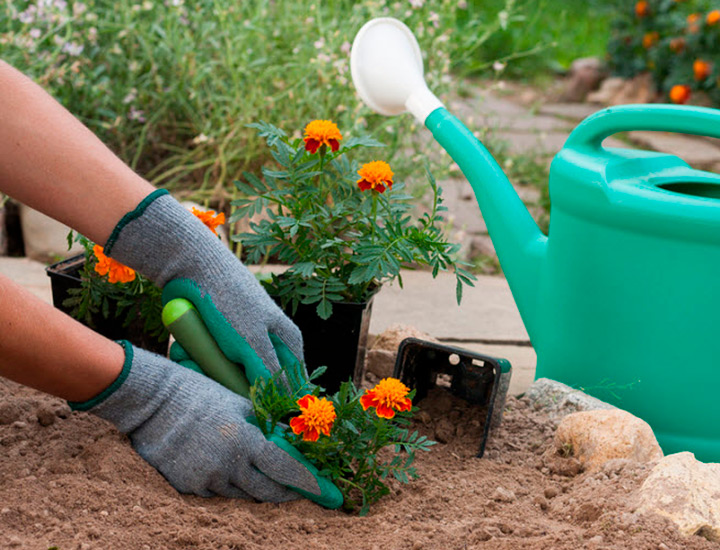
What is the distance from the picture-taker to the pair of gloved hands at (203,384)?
1.35 meters

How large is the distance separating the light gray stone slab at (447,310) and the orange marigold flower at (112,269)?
81cm

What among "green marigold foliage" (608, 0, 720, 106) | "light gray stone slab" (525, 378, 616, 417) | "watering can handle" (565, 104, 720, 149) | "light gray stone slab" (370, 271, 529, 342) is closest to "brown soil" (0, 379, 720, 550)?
"light gray stone slab" (525, 378, 616, 417)

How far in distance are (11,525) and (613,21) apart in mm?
4716

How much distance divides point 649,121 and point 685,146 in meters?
2.80

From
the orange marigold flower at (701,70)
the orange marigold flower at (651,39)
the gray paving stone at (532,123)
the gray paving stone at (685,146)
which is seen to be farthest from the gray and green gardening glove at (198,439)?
the orange marigold flower at (651,39)

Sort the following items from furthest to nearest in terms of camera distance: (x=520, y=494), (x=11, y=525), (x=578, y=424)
Answer: (x=578, y=424) < (x=520, y=494) < (x=11, y=525)

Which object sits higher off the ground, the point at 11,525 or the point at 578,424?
the point at 11,525

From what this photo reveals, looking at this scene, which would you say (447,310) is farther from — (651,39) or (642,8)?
(642,8)

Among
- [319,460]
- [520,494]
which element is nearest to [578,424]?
[520,494]

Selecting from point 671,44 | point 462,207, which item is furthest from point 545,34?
point 462,207

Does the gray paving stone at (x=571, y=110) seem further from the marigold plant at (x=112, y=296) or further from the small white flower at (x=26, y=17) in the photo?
the marigold plant at (x=112, y=296)

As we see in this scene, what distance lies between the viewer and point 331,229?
5.71 ft

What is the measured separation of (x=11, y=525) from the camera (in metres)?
1.20

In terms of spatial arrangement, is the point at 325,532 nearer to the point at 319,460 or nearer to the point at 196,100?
the point at 319,460
